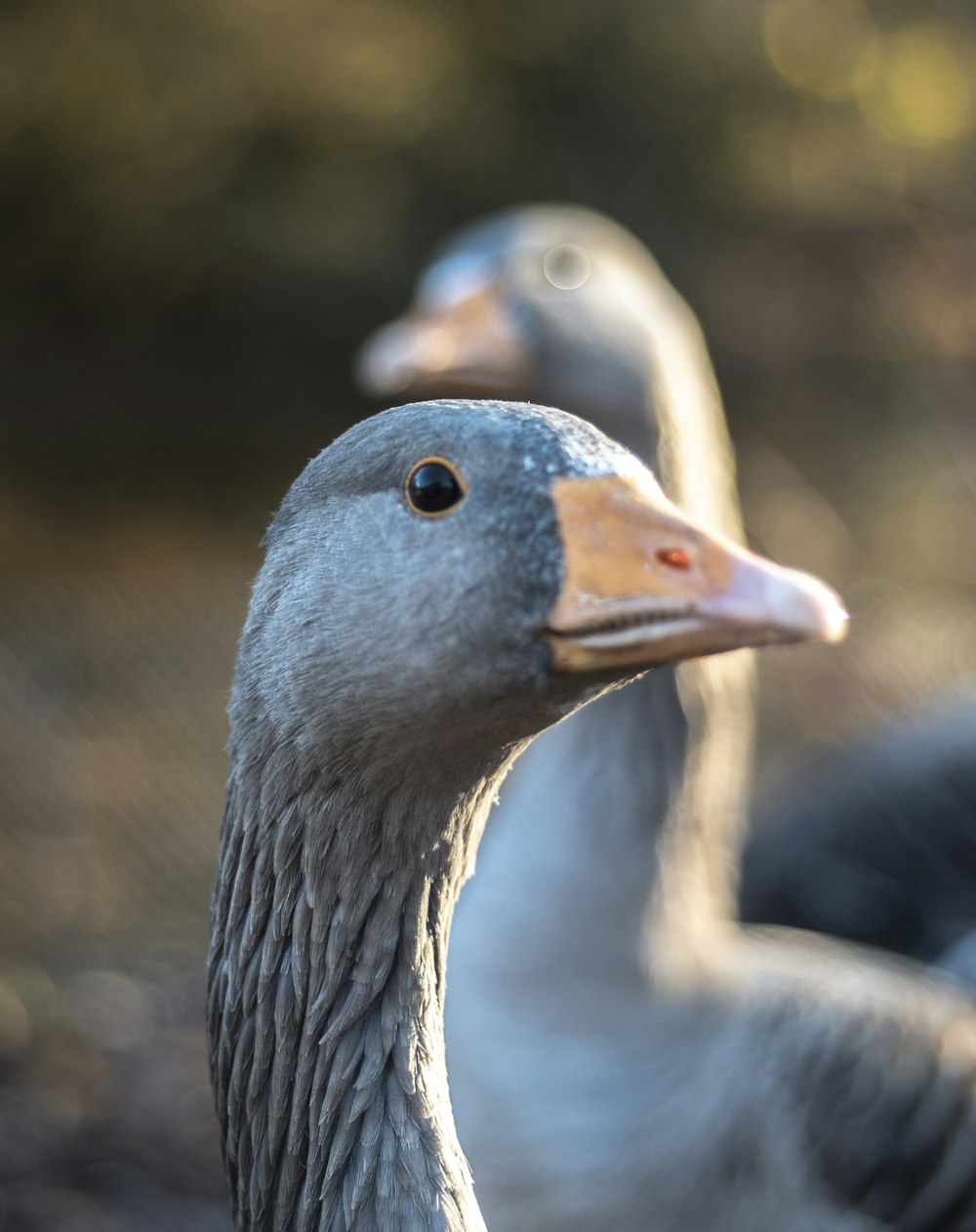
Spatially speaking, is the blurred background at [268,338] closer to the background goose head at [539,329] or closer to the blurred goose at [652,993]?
the blurred goose at [652,993]

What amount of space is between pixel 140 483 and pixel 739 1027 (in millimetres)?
11053

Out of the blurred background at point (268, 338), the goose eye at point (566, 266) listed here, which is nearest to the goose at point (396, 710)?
the goose eye at point (566, 266)

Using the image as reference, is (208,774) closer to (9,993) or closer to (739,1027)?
(9,993)

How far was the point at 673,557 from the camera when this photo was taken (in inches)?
61.7

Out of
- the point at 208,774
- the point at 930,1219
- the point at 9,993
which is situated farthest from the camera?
the point at 208,774

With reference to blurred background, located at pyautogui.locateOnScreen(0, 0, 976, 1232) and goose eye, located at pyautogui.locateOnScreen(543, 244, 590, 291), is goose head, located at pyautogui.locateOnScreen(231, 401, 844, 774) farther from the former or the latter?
blurred background, located at pyautogui.locateOnScreen(0, 0, 976, 1232)

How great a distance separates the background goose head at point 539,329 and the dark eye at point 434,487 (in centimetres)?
219

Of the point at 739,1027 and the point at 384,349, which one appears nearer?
the point at 739,1027

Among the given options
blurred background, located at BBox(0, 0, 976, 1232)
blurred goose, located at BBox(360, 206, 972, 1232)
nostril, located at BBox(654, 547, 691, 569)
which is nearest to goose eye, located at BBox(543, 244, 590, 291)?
blurred goose, located at BBox(360, 206, 972, 1232)

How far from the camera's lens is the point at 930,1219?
10.8 ft

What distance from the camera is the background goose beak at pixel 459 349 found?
3.98 m

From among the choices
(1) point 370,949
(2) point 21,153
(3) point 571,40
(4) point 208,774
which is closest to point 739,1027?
(1) point 370,949

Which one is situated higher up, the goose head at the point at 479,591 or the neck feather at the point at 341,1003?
the goose head at the point at 479,591

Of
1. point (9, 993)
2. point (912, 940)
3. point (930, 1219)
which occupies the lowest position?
point (930, 1219)
